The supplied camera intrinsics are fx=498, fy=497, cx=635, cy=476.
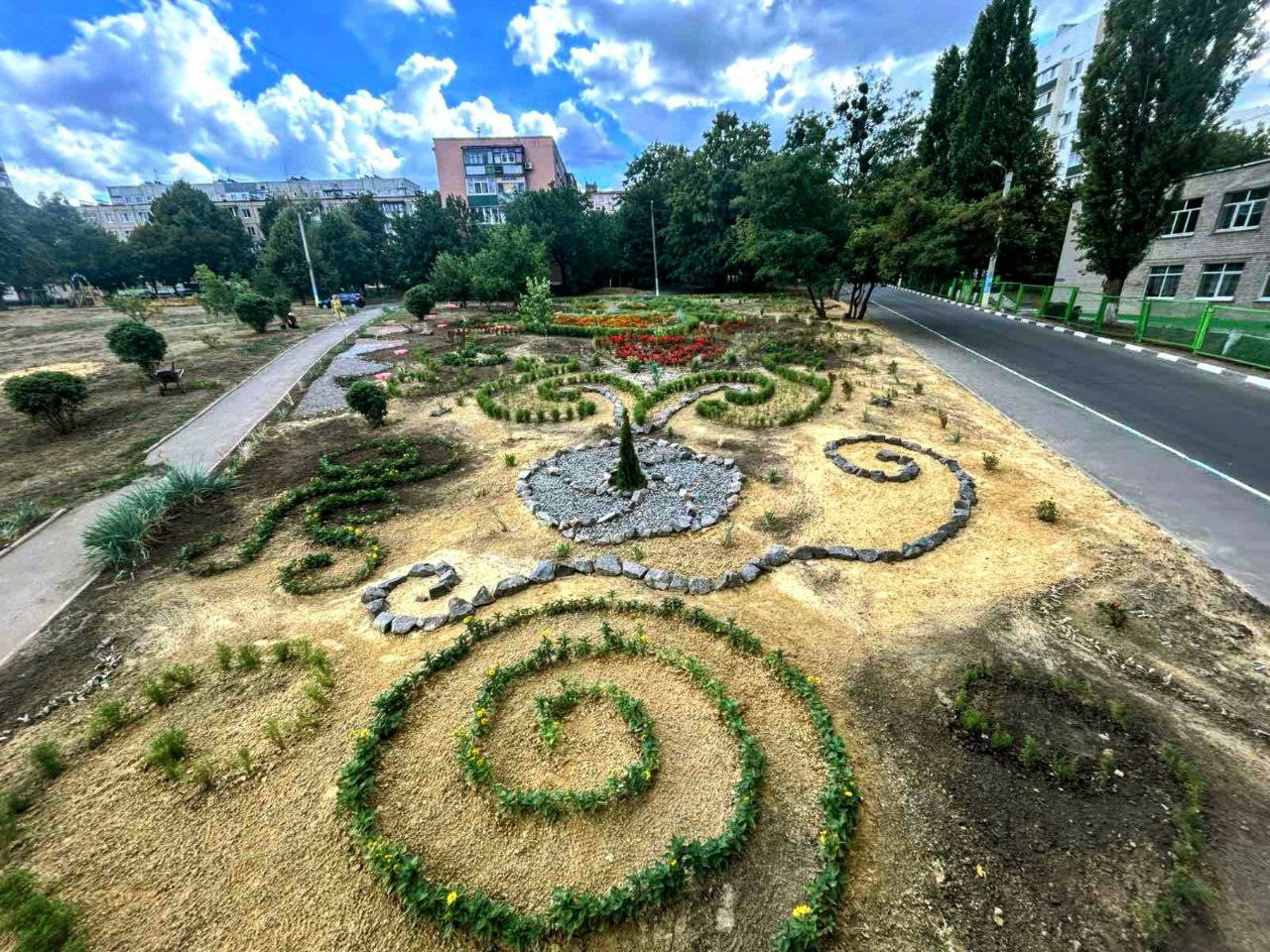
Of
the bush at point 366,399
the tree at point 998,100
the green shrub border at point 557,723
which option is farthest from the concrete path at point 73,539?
the tree at point 998,100

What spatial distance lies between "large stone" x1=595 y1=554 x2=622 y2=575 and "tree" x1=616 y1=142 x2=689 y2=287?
4739 cm

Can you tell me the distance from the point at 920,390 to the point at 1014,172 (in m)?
30.6

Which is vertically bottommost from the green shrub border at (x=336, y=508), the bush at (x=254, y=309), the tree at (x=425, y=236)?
the green shrub border at (x=336, y=508)

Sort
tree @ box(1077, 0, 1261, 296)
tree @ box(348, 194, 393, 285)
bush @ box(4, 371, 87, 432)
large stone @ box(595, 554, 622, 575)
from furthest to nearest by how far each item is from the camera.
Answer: tree @ box(348, 194, 393, 285), tree @ box(1077, 0, 1261, 296), bush @ box(4, 371, 87, 432), large stone @ box(595, 554, 622, 575)

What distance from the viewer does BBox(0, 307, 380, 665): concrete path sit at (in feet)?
21.0

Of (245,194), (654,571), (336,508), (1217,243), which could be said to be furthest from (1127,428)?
(245,194)

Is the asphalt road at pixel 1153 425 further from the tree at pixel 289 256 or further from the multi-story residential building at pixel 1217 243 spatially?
the tree at pixel 289 256

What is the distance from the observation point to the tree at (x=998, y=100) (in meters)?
31.5

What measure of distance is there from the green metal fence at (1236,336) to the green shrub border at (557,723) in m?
21.7

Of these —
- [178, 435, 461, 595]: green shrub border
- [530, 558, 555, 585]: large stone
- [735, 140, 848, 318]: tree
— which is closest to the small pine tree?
[530, 558, 555, 585]: large stone

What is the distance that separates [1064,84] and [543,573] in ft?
218

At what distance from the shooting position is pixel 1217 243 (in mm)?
23719

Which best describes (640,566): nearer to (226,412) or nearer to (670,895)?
(670,895)

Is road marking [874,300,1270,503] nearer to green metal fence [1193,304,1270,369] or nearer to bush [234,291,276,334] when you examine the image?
green metal fence [1193,304,1270,369]
